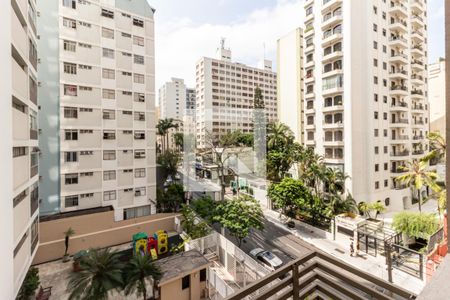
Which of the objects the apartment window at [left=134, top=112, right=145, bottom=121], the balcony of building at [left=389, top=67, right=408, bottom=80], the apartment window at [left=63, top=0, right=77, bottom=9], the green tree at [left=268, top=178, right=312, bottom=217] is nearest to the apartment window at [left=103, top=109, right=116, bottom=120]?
the apartment window at [left=134, top=112, right=145, bottom=121]

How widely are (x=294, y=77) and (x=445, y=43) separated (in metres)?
29.6

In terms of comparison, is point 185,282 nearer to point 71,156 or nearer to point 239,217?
point 239,217

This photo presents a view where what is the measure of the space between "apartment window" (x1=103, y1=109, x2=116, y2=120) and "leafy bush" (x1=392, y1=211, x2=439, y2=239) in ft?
73.3

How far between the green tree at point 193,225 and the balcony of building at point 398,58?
24.5 metres

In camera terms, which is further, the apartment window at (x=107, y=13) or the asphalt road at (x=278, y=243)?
the apartment window at (x=107, y=13)

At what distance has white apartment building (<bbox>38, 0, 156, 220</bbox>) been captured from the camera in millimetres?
15609

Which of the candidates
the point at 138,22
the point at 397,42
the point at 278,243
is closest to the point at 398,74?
the point at 397,42

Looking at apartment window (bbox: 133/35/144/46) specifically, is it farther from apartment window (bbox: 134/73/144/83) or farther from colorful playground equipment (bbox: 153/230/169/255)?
colorful playground equipment (bbox: 153/230/169/255)

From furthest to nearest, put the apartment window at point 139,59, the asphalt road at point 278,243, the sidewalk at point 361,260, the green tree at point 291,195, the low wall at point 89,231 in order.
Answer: the apartment window at point 139,59
the green tree at point 291,195
the asphalt road at point 278,243
the low wall at point 89,231
the sidewalk at point 361,260

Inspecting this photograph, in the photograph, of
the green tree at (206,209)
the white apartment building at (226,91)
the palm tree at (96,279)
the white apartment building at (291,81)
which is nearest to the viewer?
the palm tree at (96,279)

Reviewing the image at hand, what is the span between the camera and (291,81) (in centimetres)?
2964

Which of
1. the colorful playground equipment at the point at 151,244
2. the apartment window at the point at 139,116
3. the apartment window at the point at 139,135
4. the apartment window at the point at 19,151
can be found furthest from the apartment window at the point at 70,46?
the colorful playground equipment at the point at 151,244

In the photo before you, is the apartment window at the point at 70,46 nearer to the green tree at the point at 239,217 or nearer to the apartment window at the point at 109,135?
the apartment window at the point at 109,135

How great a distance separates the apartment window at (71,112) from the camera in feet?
51.9
